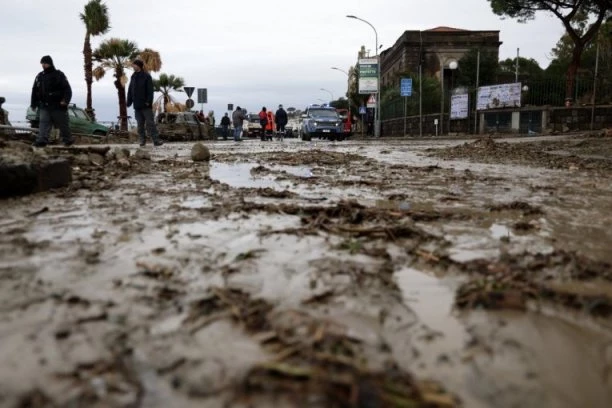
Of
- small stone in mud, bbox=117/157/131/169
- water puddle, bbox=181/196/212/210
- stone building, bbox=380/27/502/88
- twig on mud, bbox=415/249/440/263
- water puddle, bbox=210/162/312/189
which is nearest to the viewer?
twig on mud, bbox=415/249/440/263

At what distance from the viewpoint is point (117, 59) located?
110 feet

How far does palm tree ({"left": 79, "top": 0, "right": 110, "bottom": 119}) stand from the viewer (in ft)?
103

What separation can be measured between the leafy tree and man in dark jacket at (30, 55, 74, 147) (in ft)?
64.0

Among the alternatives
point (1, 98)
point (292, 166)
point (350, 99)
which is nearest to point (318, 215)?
point (292, 166)

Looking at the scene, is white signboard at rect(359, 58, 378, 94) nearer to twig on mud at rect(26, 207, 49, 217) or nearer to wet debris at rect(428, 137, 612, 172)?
wet debris at rect(428, 137, 612, 172)

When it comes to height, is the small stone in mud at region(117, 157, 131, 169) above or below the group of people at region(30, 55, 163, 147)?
below

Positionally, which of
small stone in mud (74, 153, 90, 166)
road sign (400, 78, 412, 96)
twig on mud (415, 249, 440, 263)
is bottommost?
twig on mud (415, 249, 440, 263)

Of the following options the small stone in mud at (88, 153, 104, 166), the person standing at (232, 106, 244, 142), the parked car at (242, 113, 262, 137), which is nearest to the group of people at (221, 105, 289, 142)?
the person standing at (232, 106, 244, 142)

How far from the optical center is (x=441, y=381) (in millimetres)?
1206

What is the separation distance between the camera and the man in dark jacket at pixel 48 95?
9.20 metres

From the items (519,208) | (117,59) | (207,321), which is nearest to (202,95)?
(117,59)

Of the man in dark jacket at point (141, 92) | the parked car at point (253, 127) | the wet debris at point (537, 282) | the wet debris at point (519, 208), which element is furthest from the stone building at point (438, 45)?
the wet debris at point (537, 282)

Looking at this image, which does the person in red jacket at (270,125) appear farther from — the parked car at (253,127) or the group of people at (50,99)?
the group of people at (50,99)

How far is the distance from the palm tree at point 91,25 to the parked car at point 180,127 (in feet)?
34.6
